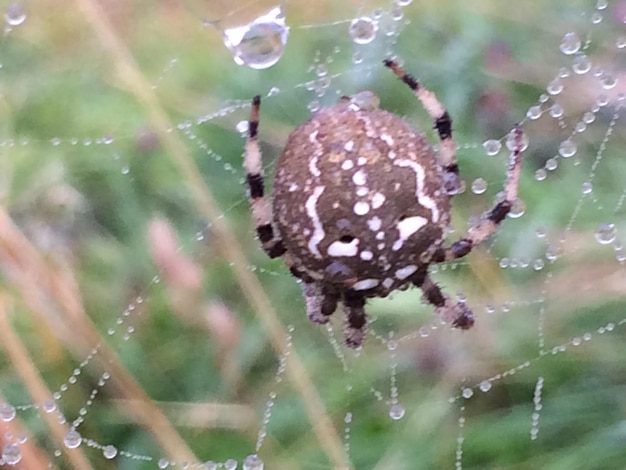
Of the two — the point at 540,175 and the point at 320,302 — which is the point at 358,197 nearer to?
the point at 320,302

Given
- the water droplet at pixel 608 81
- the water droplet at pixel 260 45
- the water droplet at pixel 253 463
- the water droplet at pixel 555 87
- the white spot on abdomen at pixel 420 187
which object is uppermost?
the water droplet at pixel 260 45

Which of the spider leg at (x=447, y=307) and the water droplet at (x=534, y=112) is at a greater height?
the water droplet at (x=534, y=112)

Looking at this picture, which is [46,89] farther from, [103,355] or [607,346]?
[607,346]

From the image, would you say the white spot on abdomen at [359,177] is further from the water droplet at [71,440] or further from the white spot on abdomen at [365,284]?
the water droplet at [71,440]

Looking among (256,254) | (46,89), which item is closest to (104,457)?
(256,254)

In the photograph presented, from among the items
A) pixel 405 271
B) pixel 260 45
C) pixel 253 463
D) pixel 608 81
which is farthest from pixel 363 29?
pixel 253 463

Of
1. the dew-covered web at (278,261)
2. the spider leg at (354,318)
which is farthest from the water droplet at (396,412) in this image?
the spider leg at (354,318)

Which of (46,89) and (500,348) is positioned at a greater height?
(46,89)
